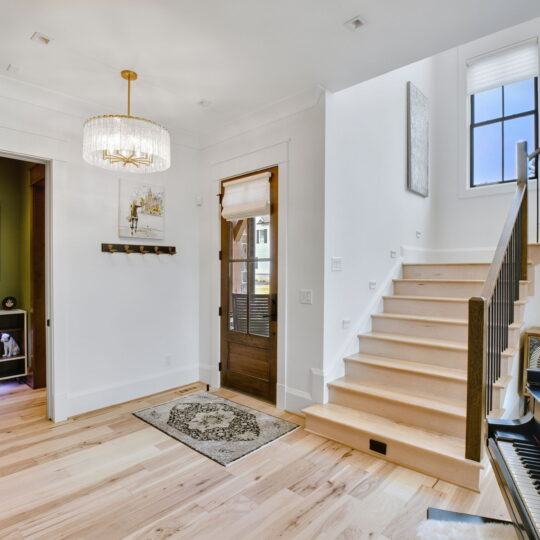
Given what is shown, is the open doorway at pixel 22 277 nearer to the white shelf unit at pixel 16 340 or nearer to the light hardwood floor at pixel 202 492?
the white shelf unit at pixel 16 340

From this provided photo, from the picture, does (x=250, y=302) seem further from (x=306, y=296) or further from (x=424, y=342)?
(x=424, y=342)

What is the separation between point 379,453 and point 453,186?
410 cm

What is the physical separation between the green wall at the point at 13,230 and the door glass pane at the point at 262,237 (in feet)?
9.86

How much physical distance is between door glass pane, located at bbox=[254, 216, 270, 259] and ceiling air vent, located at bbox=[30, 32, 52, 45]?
6.88ft

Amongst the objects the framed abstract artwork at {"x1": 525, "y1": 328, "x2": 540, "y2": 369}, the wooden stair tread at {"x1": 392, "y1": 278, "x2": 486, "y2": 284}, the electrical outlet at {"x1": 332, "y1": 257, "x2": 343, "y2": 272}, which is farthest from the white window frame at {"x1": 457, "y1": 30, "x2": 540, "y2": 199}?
the electrical outlet at {"x1": 332, "y1": 257, "x2": 343, "y2": 272}

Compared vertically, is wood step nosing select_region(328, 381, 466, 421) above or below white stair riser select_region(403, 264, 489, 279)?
below

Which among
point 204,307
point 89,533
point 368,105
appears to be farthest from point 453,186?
point 89,533

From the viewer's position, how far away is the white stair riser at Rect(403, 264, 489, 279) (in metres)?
3.92

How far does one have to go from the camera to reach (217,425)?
3053 mm

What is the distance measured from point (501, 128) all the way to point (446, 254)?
1840 mm

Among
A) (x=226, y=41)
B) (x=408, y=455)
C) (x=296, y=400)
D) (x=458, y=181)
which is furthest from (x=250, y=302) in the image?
(x=458, y=181)

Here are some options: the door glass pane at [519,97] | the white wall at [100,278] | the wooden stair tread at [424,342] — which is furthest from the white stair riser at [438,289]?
the door glass pane at [519,97]

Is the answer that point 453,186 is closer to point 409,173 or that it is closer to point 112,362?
point 409,173

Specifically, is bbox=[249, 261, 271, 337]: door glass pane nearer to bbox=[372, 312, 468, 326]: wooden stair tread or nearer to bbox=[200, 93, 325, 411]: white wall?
bbox=[200, 93, 325, 411]: white wall
